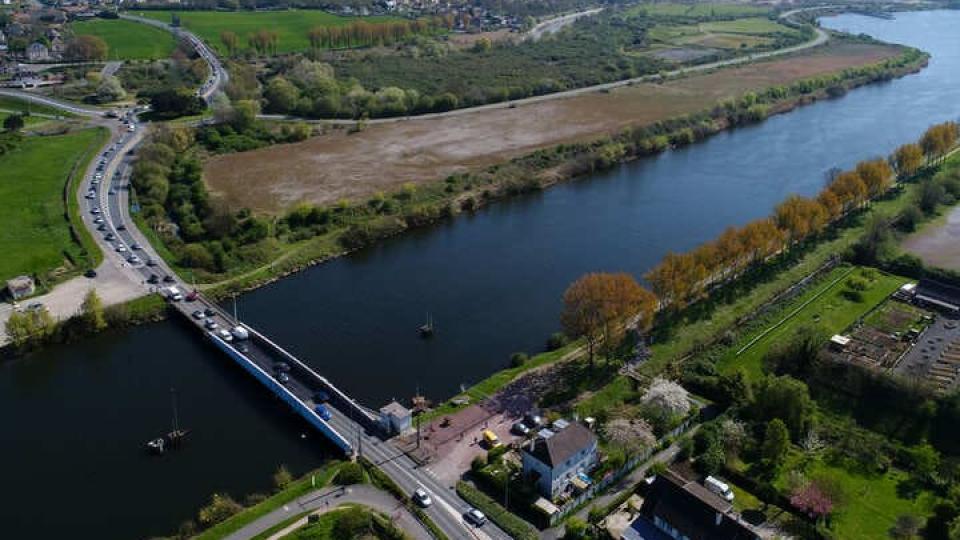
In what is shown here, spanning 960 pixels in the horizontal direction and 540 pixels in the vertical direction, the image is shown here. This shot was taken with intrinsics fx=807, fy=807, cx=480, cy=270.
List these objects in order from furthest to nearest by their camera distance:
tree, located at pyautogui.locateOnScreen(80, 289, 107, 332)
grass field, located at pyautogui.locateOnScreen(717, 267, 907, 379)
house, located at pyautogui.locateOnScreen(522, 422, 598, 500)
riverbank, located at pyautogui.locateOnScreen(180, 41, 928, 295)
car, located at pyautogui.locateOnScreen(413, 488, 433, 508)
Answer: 1. riverbank, located at pyautogui.locateOnScreen(180, 41, 928, 295)
2. tree, located at pyautogui.locateOnScreen(80, 289, 107, 332)
3. grass field, located at pyautogui.locateOnScreen(717, 267, 907, 379)
4. house, located at pyautogui.locateOnScreen(522, 422, 598, 500)
5. car, located at pyautogui.locateOnScreen(413, 488, 433, 508)

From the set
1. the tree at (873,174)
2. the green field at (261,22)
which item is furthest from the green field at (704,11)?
the tree at (873,174)

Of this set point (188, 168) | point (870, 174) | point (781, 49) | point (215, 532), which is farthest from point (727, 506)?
point (781, 49)

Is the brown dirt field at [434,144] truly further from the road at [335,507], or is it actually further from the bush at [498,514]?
the bush at [498,514]

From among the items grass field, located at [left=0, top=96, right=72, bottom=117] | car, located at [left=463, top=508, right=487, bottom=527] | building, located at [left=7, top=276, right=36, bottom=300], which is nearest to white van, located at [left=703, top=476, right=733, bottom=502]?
car, located at [left=463, top=508, right=487, bottom=527]

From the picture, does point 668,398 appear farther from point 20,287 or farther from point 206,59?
point 206,59

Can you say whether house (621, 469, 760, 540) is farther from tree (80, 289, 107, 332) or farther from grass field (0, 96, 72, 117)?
grass field (0, 96, 72, 117)

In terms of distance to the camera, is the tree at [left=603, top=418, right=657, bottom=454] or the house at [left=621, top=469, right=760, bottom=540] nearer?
the house at [left=621, top=469, right=760, bottom=540]

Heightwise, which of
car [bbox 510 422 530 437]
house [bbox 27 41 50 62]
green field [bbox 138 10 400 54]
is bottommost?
car [bbox 510 422 530 437]
